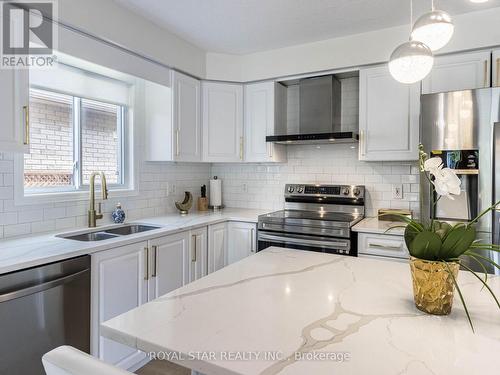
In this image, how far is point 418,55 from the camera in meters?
1.15

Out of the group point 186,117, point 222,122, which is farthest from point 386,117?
point 186,117

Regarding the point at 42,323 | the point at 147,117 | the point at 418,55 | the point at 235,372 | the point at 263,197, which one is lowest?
the point at 42,323

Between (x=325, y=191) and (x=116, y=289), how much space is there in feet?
6.91

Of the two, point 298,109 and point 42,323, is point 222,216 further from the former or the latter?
point 42,323

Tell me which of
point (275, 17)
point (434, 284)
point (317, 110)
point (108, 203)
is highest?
point (275, 17)

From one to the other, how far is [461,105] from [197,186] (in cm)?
262

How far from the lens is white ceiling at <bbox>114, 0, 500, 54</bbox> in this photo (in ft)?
7.72

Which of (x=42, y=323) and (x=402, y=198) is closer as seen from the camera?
(x=42, y=323)

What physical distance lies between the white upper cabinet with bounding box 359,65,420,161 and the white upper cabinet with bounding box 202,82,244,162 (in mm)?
1215

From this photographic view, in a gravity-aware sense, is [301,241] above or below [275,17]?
below

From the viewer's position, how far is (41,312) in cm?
165

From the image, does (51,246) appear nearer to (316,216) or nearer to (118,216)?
(118,216)

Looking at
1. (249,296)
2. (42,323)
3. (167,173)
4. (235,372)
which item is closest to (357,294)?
(249,296)

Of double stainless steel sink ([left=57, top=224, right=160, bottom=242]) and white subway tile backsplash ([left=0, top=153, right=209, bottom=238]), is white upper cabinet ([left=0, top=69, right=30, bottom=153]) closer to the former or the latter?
white subway tile backsplash ([left=0, top=153, right=209, bottom=238])
